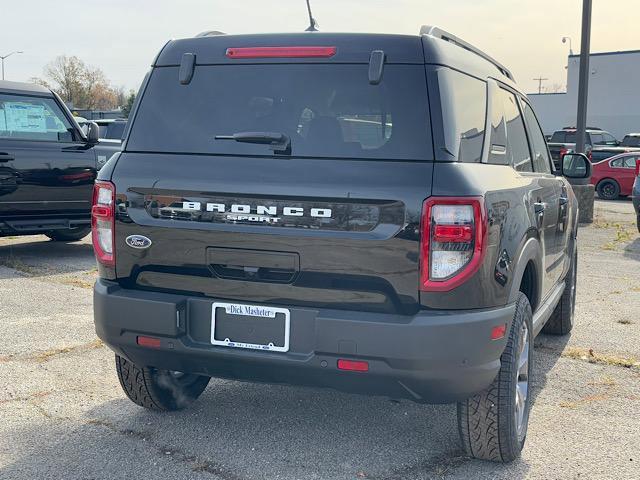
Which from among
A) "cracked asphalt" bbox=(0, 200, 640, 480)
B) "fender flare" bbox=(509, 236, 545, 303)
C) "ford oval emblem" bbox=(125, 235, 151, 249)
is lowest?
"cracked asphalt" bbox=(0, 200, 640, 480)

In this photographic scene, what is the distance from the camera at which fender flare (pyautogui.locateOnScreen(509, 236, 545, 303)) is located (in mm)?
3266

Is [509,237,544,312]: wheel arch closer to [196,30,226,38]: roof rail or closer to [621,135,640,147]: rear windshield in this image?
[196,30,226,38]: roof rail

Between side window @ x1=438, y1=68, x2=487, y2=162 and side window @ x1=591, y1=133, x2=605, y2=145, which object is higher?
side window @ x1=438, y1=68, x2=487, y2=162

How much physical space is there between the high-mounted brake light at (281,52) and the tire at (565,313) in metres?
3.20

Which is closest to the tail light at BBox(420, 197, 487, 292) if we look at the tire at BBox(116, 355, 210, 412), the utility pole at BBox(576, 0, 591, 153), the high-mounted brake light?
the high-mounted brake light

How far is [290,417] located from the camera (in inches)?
158

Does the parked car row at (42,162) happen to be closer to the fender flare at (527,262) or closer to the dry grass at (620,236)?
the fender flare at (527,262)

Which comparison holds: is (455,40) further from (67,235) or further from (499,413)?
(67,235)

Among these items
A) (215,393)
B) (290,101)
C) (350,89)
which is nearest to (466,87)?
(350,89)

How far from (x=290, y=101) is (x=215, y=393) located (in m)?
1.95

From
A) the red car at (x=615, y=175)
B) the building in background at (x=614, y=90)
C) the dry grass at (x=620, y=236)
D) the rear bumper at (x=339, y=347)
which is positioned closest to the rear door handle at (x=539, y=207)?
the rear bumper at (x=339, y=347)

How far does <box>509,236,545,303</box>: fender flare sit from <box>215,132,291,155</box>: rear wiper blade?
1134 mm

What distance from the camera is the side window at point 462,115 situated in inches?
119

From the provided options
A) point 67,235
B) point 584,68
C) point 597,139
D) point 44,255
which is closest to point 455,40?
point 44,255
